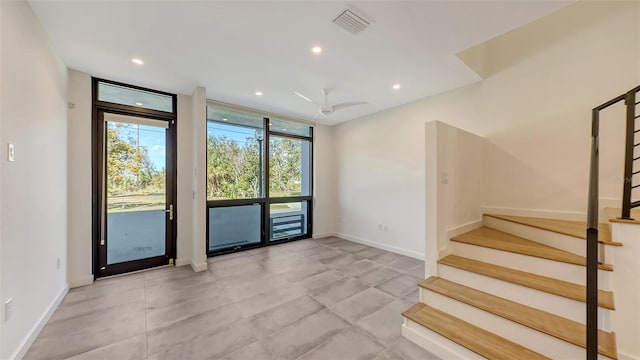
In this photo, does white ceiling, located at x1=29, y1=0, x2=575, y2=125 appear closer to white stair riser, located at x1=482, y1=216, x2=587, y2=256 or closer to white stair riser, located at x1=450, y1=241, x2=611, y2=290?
white stair riser, located at x1=482, y1=216, x2=587, y2=256

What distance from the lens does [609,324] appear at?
5.35ft

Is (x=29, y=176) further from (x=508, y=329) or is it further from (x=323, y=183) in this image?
(x=323, y=183)

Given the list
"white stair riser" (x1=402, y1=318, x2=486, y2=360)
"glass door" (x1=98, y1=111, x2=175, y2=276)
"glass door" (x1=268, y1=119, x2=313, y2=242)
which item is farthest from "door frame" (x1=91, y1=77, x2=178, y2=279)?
"white stair riser" (x1=402, y1=318, x2=486, y2=360)

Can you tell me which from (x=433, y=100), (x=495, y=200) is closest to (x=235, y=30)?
(x=433, y=100)

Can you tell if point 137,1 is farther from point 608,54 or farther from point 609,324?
point 608,54

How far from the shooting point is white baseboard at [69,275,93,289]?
10.4 feet

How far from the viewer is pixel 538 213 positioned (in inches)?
123

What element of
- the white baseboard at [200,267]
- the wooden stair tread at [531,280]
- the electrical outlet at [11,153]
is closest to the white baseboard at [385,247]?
the wooden stair tread at [531,280]

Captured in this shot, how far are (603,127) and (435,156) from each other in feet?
A: 6.81

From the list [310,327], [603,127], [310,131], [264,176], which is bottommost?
[310,327]

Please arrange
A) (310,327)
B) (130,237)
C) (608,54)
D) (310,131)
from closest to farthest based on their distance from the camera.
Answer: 1. (310,327)
2. (608,54)
3. (130,237)
4. (310,131)

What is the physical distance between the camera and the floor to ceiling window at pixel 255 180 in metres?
4.64

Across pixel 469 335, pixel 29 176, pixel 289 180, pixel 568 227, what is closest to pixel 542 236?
pixel 568 227

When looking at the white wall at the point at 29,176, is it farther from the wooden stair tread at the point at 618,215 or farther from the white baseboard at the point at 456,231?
the wooden stair tread at the point at 618,215
